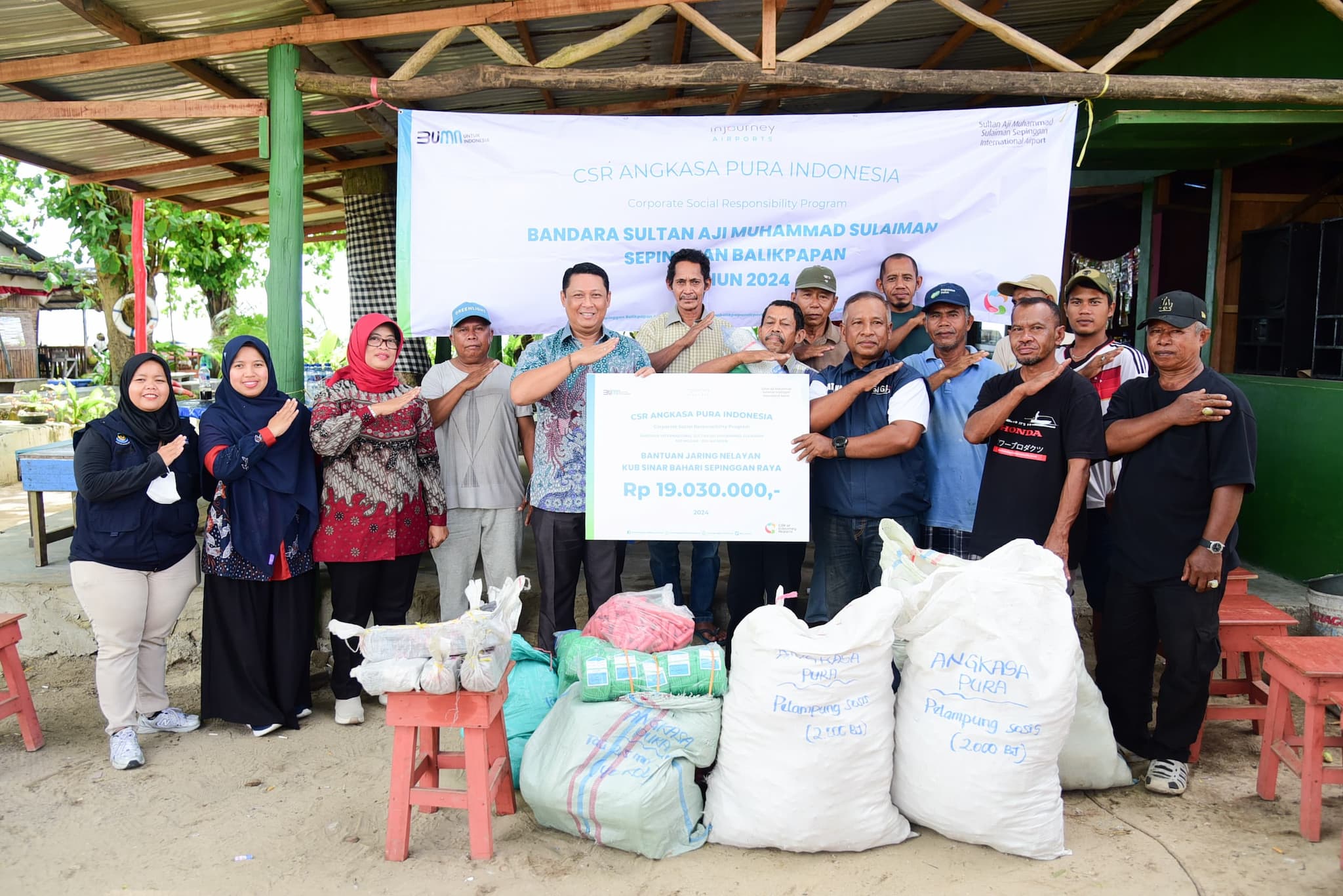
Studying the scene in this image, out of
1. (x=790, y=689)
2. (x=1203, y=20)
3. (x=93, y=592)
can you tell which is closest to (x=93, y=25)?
(x=93, y=592)

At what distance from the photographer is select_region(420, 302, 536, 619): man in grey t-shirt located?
13.4 ft

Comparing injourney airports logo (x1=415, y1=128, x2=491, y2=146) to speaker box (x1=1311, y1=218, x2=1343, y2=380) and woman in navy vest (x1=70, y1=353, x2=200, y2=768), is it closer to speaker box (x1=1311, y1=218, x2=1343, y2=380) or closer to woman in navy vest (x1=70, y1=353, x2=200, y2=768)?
woman in navy vest (x1=70, y1=353, x2=200, y2=768)

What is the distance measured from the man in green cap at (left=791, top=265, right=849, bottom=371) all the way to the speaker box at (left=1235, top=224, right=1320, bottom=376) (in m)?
3.56

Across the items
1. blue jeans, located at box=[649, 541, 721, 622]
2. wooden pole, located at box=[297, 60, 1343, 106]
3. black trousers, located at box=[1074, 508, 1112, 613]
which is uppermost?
wooden pole, located at box=[297, 60, 1343, 106]

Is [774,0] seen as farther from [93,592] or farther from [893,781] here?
[93,592]

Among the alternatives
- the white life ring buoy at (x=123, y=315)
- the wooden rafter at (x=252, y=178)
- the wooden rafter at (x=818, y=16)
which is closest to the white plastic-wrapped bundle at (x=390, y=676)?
the wooden rafter at (x=818, y=16)

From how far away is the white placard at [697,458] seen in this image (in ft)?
11.5

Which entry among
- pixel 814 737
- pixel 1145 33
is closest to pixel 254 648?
pixel 814 737

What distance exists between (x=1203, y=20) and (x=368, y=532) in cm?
637

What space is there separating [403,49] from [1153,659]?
4.87m

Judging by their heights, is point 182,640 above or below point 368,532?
below

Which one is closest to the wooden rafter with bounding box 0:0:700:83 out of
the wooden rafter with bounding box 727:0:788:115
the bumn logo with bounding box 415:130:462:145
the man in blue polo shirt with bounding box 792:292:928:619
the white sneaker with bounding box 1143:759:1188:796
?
the wooden rafter with bounding box 727:0:788:115

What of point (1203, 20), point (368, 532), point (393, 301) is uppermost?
point (1203, 20)

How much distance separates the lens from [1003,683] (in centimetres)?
274
